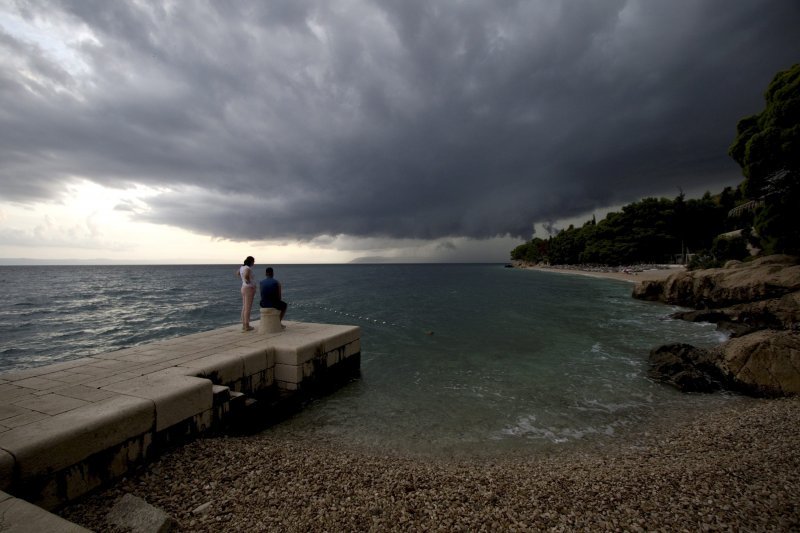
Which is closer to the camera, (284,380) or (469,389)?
(284,380)

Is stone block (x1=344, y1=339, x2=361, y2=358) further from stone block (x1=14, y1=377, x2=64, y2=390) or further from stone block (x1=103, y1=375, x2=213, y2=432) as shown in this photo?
stone block (x1=14, y1=377, x2=64, y2=390)

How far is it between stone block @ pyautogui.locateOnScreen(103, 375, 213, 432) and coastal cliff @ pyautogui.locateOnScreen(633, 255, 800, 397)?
12898 millimetres

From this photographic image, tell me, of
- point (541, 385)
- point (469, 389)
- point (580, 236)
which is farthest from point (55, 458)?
point (580, 236)

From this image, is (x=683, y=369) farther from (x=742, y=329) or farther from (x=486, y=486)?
(x=486, y=486)

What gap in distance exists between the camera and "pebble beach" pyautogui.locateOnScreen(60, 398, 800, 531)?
3.84 metres

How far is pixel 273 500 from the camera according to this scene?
4199 mm

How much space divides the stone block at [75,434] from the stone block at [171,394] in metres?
0.18

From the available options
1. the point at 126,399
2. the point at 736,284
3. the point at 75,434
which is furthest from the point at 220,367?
the point at 736,284

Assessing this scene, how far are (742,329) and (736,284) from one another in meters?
10.3

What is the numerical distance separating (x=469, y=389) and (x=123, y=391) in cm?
856

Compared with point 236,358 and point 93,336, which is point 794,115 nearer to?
point 236,358

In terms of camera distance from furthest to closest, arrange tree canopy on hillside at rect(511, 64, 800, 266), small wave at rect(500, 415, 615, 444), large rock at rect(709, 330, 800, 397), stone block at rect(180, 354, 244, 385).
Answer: tree canopy on hillside at rect(511, 64, 800, 266), large rock at rect(709, 330, 800, 397), small wave at rect(500, 415, 615, 444), stone block at rect(180, 354, 244, 385)

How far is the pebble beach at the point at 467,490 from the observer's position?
151 inches

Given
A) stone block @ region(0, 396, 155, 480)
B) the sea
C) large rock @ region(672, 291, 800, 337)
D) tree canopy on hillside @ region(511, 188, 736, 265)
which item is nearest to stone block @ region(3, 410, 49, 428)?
stone block @ region(0, 396, 155, 480)
